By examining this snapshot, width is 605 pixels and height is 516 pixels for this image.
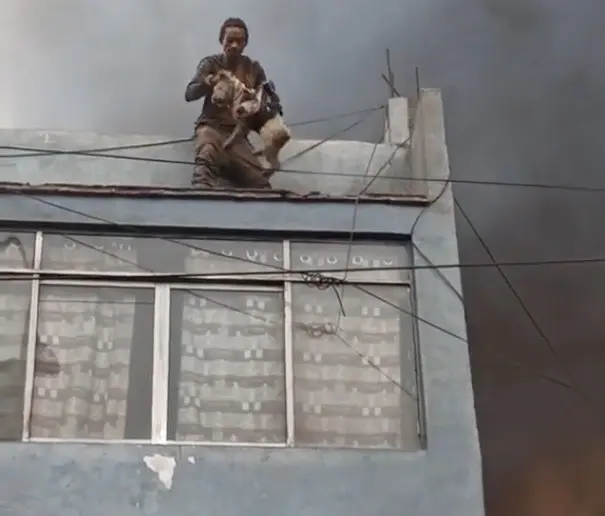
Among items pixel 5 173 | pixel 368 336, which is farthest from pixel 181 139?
pixel 368 336

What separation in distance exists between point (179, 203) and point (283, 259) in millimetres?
1324

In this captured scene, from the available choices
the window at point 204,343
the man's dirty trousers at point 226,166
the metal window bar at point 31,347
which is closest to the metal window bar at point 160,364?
the window at point 204,343

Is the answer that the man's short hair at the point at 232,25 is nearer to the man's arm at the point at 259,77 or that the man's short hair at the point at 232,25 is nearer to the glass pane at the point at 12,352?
the man's arm at the point at 259,77

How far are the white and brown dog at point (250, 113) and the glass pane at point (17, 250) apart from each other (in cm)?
307

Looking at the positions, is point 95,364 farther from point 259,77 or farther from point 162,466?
point 259,77

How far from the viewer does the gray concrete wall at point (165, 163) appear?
1574cm

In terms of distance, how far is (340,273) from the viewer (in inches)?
515

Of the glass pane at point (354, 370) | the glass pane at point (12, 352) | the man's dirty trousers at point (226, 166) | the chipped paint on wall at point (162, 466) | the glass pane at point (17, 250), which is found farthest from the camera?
the man's dirty trousers at point (226, 166)

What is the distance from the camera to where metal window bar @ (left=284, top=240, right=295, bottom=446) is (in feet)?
40.0

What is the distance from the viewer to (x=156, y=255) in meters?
12.9

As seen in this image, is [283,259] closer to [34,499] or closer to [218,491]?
[218,491]

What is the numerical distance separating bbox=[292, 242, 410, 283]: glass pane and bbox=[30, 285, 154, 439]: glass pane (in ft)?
5.86

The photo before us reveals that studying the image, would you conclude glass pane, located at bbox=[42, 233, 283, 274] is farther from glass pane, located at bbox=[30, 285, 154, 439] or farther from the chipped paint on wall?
the chipped paint on wall

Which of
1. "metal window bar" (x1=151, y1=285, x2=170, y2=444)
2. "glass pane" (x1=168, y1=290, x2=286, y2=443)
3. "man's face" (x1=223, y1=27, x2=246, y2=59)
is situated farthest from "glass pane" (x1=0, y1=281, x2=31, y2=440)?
"man's face" (x1=223, y1=27, x2=246, y2=59)
